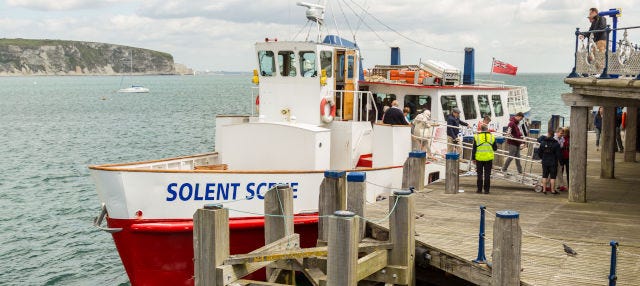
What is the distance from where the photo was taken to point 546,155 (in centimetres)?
1490

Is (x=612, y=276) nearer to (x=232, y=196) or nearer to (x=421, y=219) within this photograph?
(x=421, y=219)

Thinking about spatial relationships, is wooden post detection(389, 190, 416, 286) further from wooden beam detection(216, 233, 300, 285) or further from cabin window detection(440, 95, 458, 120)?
cabin window detection(440, 95, 458, 120)

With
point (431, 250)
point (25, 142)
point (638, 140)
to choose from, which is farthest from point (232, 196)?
point (25, 142)

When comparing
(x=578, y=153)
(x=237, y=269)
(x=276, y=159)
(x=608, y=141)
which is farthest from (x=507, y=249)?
(x=608, y=141)

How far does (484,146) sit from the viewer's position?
15.0m

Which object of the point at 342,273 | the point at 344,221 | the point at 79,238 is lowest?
the point at 79,238

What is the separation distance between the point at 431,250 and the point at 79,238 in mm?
14318

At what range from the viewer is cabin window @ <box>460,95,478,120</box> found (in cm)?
2077

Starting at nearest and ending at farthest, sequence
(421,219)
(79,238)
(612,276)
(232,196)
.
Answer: (612,276) < (421,219) < (232,196) < (79,238)

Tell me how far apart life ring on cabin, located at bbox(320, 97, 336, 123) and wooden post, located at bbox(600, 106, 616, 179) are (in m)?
6.13

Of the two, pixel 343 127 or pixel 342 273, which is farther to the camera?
pixel 343 127

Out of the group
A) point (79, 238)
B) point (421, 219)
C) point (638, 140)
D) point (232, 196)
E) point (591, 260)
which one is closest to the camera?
point (591, 260)

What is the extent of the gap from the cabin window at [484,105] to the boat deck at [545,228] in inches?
210

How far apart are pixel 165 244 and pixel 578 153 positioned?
312 inches
